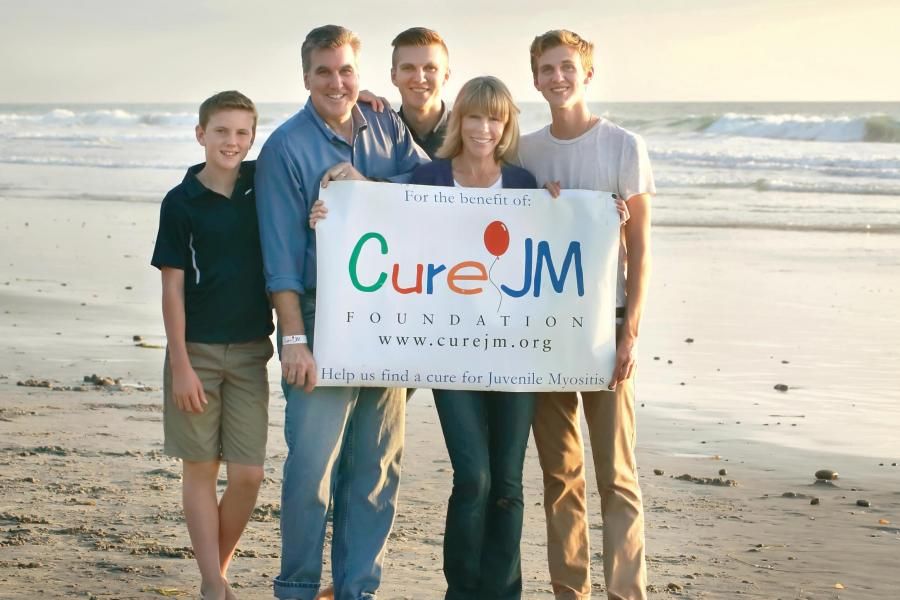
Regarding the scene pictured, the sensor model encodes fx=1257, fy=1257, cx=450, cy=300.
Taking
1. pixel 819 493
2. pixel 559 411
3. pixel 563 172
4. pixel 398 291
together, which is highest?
pixel 563 172

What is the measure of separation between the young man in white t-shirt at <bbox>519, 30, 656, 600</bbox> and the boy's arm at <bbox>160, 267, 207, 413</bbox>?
126 centimetres

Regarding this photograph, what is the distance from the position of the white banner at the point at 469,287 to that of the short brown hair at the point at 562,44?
49cm

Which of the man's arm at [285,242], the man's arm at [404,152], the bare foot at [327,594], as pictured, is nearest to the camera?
the man's arm at [285,242]

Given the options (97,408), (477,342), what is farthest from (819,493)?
(97,408)

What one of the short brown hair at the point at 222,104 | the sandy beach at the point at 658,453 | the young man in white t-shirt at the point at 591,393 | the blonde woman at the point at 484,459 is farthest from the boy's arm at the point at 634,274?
the short brown hair at the point at 222,104

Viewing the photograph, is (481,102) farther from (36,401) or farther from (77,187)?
(77,187)

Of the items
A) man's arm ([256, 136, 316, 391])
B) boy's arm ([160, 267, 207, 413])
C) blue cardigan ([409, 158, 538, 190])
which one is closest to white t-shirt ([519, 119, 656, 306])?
blue cardigan ([409, 158, 538, 190])

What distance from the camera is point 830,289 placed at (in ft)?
37.1

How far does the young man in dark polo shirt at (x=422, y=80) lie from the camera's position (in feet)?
15.8

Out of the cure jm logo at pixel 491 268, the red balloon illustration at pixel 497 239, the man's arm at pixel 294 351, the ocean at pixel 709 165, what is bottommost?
the man's arm at pixel 294 351

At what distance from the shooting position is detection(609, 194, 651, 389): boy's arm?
445 cm

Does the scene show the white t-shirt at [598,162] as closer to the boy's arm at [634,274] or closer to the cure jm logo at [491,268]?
the boy's arm at [634,274]

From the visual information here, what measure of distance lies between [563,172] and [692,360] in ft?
14.5

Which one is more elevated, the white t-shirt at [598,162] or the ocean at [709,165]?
the ocean at [709,165]
